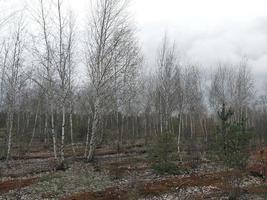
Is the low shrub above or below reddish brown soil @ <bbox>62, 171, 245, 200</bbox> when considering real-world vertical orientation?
above

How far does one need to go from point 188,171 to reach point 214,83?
130 ft

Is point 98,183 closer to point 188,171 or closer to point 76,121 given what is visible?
point 188,171

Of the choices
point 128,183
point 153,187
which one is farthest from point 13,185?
point 153,187

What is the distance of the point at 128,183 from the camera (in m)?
21.3

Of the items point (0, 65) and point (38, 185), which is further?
point (0, 65)

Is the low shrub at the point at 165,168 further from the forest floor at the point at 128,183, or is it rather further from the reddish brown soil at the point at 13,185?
the reddish brown soil at the point at 13,185

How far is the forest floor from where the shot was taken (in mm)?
17591

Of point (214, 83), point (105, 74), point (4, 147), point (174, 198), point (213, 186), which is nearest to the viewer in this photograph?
point (174, 198)

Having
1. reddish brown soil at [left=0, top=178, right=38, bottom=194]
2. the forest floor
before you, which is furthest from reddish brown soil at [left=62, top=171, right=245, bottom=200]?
reddish brown soil at [left=0, top=178, right=38, bottom=194]

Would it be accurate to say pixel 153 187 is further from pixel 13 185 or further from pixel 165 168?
pixel 13 185

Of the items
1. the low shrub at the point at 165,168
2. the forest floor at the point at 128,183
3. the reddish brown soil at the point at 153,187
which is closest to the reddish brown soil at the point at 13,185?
the forest floor at the point at 128,183

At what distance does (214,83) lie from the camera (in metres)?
63.5

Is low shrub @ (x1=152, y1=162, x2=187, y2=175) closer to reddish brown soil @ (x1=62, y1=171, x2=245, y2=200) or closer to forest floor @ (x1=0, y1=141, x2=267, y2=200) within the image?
forest floor @ (x1=0, y1=141, x2=267, y2=200)

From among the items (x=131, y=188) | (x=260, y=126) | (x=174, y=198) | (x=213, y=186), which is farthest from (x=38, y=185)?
(x=260, y=126)
